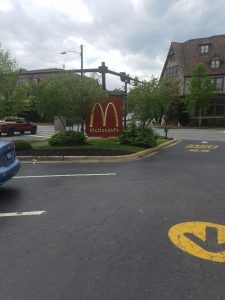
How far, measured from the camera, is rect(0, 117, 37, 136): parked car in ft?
91.5

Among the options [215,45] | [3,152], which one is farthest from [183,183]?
[215,45]

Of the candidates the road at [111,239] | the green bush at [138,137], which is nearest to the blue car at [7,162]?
the road at [111,239]

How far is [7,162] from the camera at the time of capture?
7.03 meters

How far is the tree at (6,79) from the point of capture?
56.5 feet

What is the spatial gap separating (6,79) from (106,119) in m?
5.83

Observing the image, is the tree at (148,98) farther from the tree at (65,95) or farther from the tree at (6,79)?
the tree at (6,79)

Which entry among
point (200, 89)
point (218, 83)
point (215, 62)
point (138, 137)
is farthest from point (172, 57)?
point (138, 137)

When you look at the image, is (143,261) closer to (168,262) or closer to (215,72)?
(168,262)

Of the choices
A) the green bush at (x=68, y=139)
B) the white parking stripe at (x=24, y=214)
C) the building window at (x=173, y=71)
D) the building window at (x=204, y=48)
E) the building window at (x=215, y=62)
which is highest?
the building window at (x=204, y=48)

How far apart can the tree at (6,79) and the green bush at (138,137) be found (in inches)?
264

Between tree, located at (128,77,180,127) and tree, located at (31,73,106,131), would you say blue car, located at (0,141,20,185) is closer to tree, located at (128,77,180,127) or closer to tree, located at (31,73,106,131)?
tree, located at (31,73,106,131)

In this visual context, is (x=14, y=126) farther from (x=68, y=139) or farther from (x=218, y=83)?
(x=218, y=83)

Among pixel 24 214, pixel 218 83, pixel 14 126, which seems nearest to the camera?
pixel 24 214

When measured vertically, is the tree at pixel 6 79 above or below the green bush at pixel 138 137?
above
